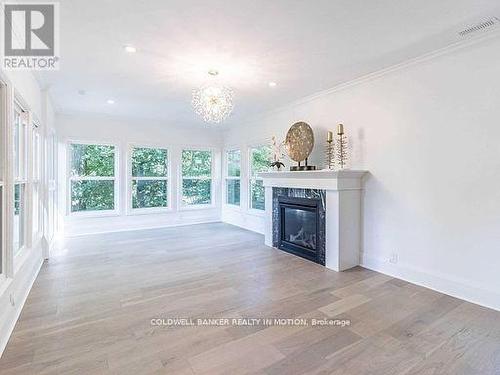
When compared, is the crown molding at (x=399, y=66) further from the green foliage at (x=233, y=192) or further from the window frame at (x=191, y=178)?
the window frame at (x=191, y=178)

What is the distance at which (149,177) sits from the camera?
6.71 m

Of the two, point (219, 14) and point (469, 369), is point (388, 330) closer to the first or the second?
point (469, 369)

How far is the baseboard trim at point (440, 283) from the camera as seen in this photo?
268cm

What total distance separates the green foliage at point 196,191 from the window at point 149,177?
19.4 inches

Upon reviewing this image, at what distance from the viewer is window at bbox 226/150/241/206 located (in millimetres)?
A: 7086

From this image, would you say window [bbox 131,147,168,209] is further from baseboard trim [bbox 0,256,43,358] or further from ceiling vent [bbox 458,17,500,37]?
ceiling vent [bbox 458,17,500,37]

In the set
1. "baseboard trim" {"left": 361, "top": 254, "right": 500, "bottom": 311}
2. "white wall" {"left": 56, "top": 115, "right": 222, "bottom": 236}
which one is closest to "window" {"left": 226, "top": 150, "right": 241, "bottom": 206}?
"white wall" {"left": 56, "top": 115, "right": 222, "bottom": 236}

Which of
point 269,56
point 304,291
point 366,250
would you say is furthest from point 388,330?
point 269,56

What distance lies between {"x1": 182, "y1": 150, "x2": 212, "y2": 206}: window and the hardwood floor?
3.33 metres

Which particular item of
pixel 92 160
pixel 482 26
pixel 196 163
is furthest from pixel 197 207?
pixel 482 26

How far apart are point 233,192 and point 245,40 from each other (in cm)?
492

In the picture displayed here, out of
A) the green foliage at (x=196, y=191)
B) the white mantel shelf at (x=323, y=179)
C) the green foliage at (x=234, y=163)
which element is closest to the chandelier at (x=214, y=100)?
the white mantel shelf at (x=323, y=179)

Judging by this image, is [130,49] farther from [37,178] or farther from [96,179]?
[96,179]

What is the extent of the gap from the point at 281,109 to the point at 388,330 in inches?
162
